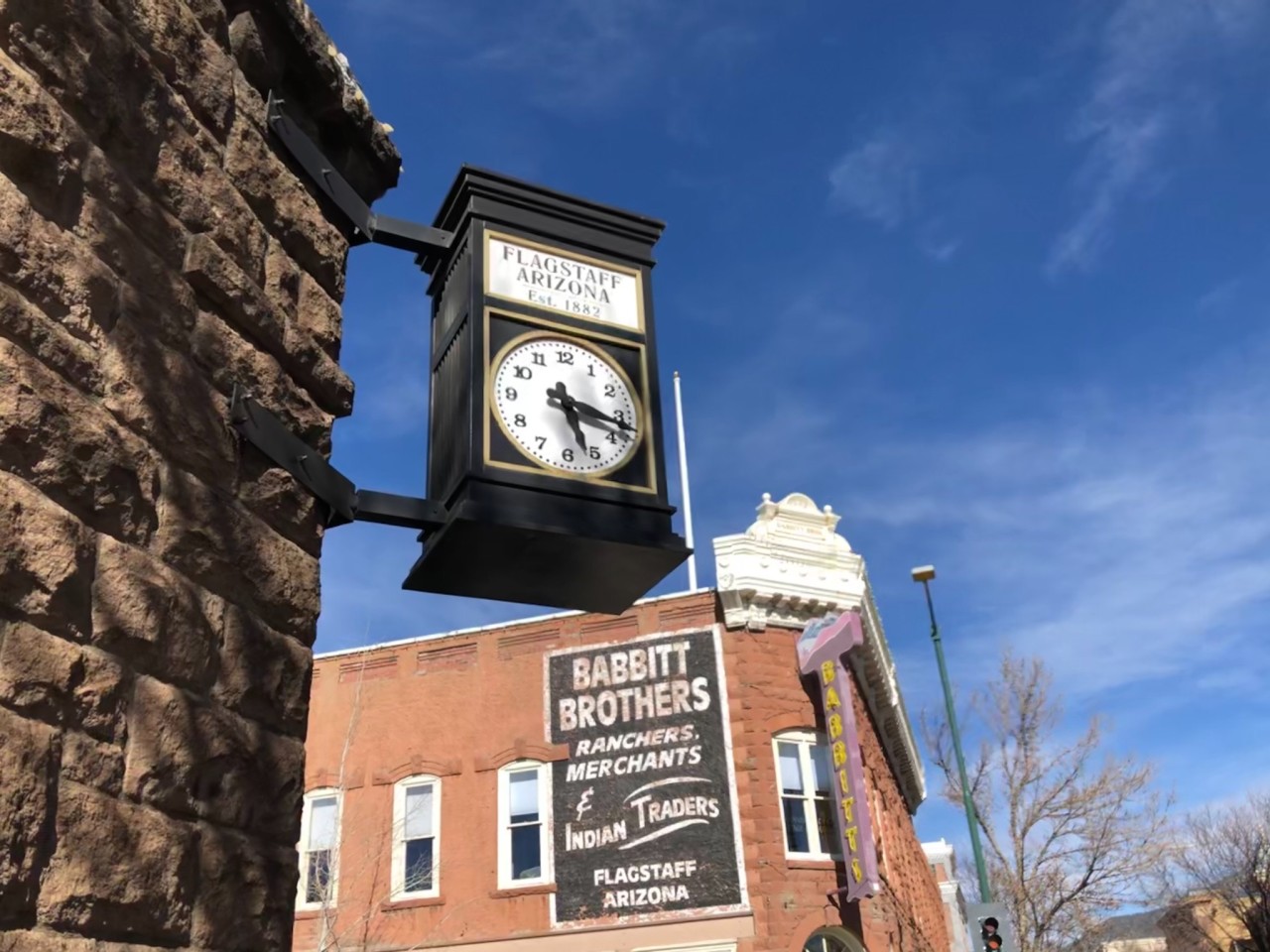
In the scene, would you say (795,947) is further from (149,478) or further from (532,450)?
(149,478)

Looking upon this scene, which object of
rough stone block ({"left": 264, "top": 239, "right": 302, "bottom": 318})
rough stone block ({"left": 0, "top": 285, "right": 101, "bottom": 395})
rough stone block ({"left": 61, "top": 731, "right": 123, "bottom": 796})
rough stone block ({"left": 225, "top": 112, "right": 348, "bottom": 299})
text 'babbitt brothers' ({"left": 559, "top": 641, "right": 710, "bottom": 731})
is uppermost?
text 'babbitt brothers' ({"left": 559, "top": 641, "right": 710, "bottom": 731})

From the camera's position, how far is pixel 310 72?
3818 mm

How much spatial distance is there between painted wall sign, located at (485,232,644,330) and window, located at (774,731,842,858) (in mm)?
15828

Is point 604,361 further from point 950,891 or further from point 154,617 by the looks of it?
point 950,891

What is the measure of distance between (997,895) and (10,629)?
37.9 m

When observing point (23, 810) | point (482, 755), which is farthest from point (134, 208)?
point (482, 755)

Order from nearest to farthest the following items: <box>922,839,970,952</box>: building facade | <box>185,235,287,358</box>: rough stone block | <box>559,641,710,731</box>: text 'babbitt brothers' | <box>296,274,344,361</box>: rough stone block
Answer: <box>185,235,287,358</box>: rough stone block → <box>296,274,344,361</box>: rough stone block → <box>559,641,710,731</box>: text 'babbitt brothers' → <box>922,839,970,952</box>: building facade

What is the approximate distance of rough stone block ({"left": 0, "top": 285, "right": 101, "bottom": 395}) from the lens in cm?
226

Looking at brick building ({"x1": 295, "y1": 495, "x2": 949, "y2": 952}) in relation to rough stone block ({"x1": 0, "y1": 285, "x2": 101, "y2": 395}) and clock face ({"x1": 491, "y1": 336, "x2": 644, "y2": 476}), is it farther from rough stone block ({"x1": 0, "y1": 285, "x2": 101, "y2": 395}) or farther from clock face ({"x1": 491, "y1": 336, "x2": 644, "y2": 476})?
rough stone block ({"x1": 0, "y1": 285, "x2": 101, "y2": 395})

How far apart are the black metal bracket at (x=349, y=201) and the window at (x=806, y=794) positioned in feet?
53.1

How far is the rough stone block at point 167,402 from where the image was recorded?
8.46ft

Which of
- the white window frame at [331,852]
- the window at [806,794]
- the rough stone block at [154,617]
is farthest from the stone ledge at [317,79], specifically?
the white window frame at [331,852]

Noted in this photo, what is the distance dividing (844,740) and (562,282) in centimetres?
1613

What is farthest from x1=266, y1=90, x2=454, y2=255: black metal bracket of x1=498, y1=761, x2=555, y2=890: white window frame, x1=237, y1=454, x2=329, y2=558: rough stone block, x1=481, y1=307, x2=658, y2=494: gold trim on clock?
x1=498, y1=761, x2=555, y2=890: white window frame
